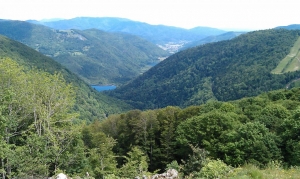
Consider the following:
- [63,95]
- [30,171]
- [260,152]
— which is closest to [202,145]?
[260,152]

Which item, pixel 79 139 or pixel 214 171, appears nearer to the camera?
pixel 214 171

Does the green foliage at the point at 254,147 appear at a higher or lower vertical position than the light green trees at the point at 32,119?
lower

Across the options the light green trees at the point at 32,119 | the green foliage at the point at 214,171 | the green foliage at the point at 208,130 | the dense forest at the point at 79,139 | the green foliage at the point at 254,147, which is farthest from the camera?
the green foliage at the point at 208,130

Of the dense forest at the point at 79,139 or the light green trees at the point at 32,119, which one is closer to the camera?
the dense forest at the point at 79,139

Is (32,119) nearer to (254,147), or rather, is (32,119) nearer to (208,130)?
(208,130)

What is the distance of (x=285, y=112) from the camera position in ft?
142

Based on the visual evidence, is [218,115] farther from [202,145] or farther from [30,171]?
[30,171]

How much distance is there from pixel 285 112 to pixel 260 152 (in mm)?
15425

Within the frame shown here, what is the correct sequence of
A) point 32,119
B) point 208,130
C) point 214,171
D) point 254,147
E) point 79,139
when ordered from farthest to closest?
point 208,130, point 79,139, point 32,119, point 254,147, point 214,171

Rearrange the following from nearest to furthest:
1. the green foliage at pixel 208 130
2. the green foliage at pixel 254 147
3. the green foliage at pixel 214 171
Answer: the green foliage at pixel 214 171, the green foliage at pixel 254 147, the green foliage at pixel 208 130

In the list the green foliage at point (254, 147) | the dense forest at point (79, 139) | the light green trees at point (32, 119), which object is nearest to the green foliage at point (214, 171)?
the dense forest at point (79, 139)

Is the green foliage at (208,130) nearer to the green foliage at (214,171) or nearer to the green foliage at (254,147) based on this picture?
the green foliage at (254,147)

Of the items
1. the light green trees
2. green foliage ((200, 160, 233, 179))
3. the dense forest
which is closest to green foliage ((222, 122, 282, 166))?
the dense forest

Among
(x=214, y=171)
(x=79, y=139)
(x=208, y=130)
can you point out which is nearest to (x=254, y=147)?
(x=208, y=130)
